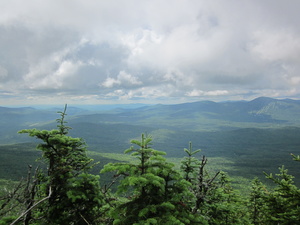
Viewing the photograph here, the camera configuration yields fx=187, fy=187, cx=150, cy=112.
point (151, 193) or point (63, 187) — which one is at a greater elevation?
point (151, 193)

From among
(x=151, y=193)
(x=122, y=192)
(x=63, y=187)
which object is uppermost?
(x=122, y=192)

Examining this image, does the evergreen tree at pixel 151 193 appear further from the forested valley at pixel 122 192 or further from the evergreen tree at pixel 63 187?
the evergreen tree at pixel 63 187

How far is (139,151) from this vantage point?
8.93 meters

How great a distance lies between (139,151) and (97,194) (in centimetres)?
567

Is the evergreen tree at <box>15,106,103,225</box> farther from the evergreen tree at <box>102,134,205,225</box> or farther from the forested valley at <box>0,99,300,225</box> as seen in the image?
the evergreen tree at <box>102,134,205,225</box>

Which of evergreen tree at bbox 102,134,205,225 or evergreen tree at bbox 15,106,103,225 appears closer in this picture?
evergreen tree at bbox 102,134,205,225

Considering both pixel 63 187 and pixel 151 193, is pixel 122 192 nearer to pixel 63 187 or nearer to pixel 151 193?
pixel 151 193

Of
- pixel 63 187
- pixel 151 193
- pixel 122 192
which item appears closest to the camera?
pixel 122 192

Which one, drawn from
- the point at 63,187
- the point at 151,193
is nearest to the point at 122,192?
the point at 151,193

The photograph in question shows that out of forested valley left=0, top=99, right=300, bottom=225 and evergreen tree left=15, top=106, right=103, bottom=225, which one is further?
evergreen tree left=15, top=106, right=103, bottom=225

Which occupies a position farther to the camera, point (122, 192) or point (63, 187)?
point (63, 187)

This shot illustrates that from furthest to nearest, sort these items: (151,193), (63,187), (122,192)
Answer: (63,187), (151,193), (122,192)

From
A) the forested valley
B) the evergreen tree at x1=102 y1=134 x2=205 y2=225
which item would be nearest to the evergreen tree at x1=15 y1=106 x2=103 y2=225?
the forested valley

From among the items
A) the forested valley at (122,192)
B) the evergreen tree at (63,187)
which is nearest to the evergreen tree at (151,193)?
the forested valley at (122,192)
